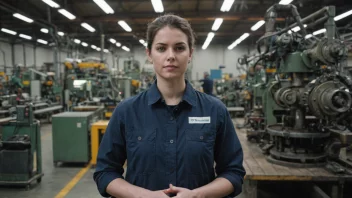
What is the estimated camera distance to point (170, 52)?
121 centimetres

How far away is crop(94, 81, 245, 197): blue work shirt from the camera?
121cm

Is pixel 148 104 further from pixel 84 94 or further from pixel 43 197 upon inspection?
pixel 84 94

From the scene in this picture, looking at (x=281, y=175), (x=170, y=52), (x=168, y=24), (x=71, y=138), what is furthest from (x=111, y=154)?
(x=71, y=138)

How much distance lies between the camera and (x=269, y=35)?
135 inches

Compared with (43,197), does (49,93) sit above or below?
above

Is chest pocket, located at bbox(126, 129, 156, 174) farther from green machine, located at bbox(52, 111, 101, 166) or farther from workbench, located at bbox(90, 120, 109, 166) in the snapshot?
green machine, located at bbox(52, 111, 101, 166)

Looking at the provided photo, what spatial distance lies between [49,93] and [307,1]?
31.5 feet

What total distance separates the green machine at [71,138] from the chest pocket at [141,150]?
3670 millimetres

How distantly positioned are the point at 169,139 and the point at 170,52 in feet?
1.23

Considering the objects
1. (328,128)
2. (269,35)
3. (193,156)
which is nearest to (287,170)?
(328,128)

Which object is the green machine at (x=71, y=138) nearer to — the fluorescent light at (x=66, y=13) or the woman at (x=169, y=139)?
the woman at (x=169, y=139)

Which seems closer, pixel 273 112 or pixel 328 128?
pixel 328 128

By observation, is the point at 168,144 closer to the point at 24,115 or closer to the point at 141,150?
the point at 141,150

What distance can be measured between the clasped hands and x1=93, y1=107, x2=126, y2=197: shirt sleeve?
0.24 metres
